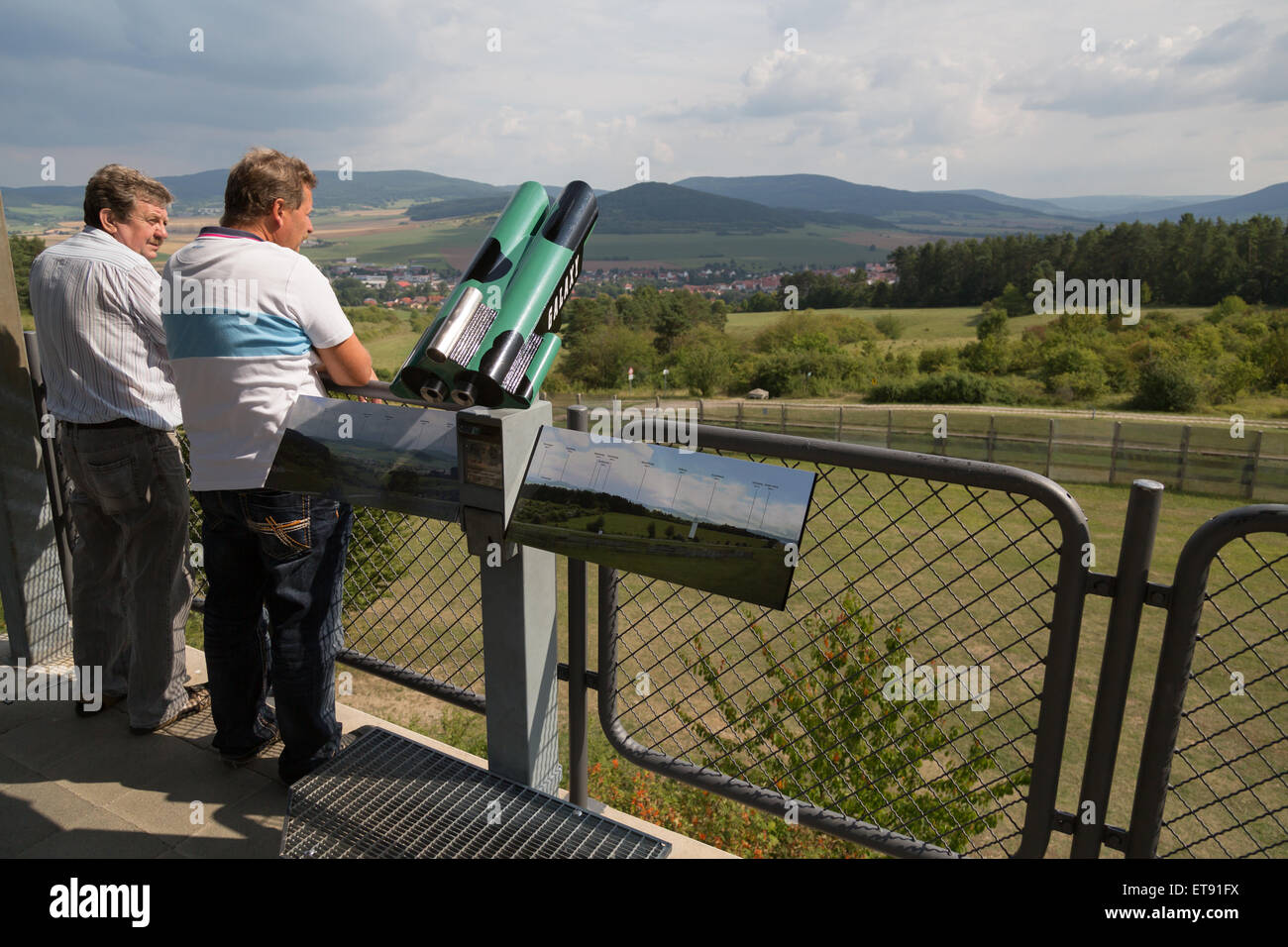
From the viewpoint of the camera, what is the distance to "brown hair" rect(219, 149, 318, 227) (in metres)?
1.98

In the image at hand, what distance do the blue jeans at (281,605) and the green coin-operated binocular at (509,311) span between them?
22.1 inches

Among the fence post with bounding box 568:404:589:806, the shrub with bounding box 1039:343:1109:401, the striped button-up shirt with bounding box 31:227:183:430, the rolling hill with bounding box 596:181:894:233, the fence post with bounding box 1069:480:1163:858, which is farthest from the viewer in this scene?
the rolling hill with bounding box 596:181:894:233

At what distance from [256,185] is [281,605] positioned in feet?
3.46

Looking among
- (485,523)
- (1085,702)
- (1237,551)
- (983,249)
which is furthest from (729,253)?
(485,523)

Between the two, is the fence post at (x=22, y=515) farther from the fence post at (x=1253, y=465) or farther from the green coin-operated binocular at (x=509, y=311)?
the fence post at (x=1253, y=465)

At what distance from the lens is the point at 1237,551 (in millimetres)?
20969

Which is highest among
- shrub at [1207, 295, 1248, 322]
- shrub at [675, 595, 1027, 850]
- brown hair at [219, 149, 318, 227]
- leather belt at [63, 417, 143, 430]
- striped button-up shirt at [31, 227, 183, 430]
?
shrub at [1207, 295, 1248, 322]

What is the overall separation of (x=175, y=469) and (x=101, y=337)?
1.43ft

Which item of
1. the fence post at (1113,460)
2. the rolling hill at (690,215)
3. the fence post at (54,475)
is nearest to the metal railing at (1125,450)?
the fence post at (1113,460)

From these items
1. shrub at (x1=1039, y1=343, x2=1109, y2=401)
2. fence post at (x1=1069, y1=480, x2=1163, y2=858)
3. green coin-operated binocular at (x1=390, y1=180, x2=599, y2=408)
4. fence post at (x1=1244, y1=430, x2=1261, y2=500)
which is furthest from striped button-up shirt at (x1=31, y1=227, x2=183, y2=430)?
shrub at (x1=1039, y1=343, x2=1109, y2=401)

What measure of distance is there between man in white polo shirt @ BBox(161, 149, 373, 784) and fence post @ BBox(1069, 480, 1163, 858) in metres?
1.76

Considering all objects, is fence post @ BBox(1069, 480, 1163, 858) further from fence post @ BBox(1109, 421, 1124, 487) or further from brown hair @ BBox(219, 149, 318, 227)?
fence post @ BBox(1109, 421, 1124, 487)

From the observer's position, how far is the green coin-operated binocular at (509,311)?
5.40 feet

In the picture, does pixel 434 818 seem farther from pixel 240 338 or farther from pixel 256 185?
pixel 256 185
